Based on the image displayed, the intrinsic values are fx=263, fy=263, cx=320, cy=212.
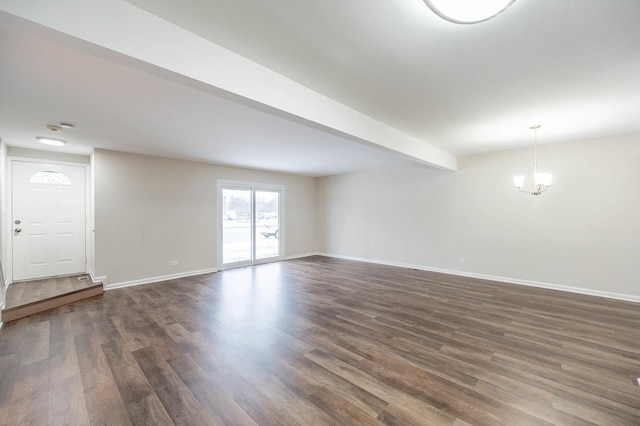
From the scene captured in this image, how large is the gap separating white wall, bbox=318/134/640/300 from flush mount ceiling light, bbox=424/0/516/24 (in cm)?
453

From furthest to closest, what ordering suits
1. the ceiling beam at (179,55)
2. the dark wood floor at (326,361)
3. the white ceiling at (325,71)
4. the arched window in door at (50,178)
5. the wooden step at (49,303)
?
the arched window in door at (50,178) < the wooden step at (49,303) < the dark wood floor at (326,361) < the white ceiling at (325,71) < the ceiling beam at (179,55)

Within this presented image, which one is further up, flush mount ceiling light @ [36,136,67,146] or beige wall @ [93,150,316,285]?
flush mount ceiling light @ [36,136,67,146]

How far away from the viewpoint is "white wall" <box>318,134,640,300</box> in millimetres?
4090

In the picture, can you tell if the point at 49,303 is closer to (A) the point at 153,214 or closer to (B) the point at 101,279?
(B) the point at 101,279

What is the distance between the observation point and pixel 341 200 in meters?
7.90

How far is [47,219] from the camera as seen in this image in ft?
16.4

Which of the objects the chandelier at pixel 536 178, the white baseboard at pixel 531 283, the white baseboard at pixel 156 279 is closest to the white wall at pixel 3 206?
the white baseboard at pixel 156 279

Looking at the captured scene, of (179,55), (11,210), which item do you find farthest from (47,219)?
(179,55)

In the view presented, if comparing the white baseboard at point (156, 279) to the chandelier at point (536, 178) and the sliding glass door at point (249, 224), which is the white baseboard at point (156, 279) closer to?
the sliding glass door at point (249, 224)

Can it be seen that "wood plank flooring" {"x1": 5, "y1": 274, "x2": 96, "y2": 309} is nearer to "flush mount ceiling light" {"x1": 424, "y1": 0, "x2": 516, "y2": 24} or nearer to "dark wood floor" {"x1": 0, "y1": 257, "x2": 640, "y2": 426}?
"dark wood floor" {"x1": 0, "y1": 257, "x2": 640, "y2": 426}

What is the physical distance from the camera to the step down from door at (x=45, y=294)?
3457 mm

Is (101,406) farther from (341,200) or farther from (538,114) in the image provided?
(341,200)

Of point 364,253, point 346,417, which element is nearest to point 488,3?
point 346,417

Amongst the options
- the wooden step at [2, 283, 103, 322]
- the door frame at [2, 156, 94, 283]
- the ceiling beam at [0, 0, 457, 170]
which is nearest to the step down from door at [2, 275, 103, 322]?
the wooden step at [2, 283, 103, 322]
